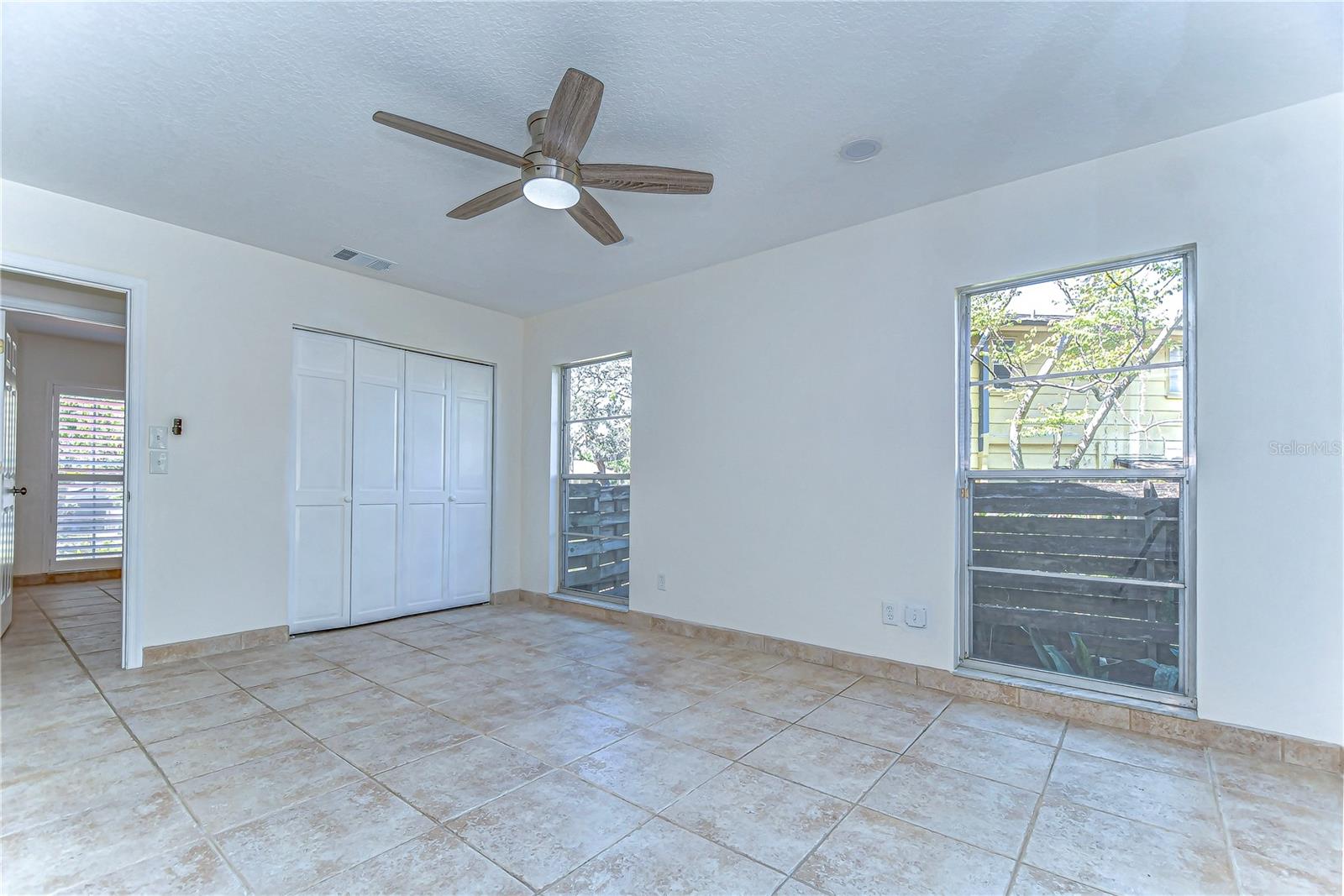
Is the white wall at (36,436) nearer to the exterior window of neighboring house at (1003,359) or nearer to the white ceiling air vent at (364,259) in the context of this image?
the white ceiling air vent at (364,259)

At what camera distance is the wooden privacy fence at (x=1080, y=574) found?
282 cm

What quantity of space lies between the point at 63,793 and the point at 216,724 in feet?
2.04

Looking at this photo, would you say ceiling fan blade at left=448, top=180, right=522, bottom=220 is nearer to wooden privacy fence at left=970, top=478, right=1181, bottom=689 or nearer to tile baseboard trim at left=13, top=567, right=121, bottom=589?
wooden privacy fence at left=970, top=478, right=1181, bottom=689

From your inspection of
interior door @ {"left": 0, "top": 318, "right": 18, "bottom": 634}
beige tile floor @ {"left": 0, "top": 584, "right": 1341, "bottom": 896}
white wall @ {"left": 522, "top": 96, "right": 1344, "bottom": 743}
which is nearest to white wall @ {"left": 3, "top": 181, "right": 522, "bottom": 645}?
beige tile floor @ {"left": 0, "top": 584, "right": 1341, "bottom": 896}

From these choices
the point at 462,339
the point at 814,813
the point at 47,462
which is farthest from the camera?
the point at 47,462

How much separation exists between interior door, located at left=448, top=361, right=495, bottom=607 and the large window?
0.69 meters

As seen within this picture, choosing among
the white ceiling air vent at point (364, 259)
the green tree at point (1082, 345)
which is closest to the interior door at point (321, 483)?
the white ceiling air vent at point (364, 259)

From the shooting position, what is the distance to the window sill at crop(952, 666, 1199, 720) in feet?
8.86

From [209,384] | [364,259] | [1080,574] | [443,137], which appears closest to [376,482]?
[209,384]

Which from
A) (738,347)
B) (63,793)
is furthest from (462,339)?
(63,793)

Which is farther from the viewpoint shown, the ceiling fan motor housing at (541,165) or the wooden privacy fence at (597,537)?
the wooden privacy fence at (597,537)

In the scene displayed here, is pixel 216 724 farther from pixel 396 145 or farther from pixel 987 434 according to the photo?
pixel 987 434

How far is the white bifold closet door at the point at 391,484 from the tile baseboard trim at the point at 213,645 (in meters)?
0.19

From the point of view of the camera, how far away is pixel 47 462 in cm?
648
